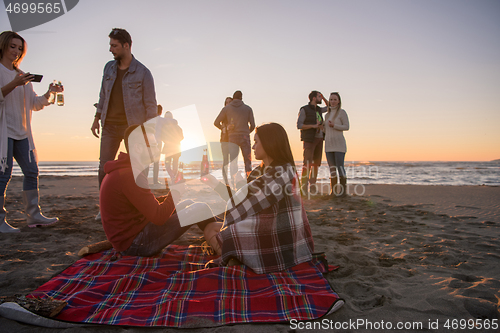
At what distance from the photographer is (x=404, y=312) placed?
1711mm

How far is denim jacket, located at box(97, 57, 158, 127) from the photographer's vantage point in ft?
12.1

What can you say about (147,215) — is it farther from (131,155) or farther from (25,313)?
(25,313)

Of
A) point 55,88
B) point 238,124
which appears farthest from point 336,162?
point 55,88

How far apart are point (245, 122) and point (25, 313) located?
5.61m

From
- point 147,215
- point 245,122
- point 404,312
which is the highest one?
point 245,122

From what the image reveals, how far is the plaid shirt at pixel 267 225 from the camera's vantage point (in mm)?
2193

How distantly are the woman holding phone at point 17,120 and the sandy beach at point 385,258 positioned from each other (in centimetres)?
38

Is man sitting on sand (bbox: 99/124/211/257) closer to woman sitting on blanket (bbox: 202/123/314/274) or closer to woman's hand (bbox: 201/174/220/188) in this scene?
woman's hand (bbox: 201/174/220/188)

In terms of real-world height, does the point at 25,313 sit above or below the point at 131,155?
below

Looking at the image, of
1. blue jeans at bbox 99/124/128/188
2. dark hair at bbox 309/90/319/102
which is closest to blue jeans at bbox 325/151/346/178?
dark hair at bbox 309/90/319/102

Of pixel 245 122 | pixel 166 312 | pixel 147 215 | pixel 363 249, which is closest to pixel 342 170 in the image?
pixel 245 122

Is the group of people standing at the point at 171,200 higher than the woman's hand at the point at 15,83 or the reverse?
the reverse

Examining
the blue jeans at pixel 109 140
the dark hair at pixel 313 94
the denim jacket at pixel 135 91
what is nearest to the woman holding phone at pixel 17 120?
the denim jacket at pixel 135 91

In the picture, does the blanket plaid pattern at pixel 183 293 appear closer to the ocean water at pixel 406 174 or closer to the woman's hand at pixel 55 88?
the woman's hand at pixel 55 88
